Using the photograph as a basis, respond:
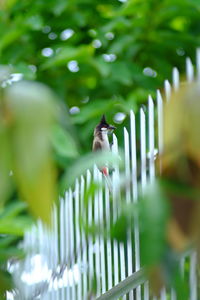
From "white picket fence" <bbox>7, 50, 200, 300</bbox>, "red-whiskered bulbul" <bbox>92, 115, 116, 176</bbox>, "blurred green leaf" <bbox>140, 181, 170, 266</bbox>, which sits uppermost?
"blurred green leaf" <bbox>140, 181, 170, 266</bbox>

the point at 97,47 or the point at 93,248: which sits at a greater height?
the point at 97,47

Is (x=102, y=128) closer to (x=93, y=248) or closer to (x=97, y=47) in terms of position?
(x=93, y=248)

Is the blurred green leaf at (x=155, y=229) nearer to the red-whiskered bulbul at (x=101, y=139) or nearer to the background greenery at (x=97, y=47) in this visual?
the red-whiskered bulbul at (x=101, y=139)

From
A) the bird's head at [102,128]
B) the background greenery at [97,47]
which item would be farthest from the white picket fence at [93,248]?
the background greenery at [97,47]

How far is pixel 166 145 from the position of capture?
1.92 feet

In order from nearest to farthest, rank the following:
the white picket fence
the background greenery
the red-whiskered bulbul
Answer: the red-whiskered bulbul
the white picket fence
the background greenery

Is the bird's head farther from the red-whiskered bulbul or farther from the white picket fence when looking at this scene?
the white picket fence

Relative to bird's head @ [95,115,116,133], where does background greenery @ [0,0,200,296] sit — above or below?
below

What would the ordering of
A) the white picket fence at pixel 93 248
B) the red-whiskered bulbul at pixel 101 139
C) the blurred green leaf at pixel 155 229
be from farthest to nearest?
the white picket fence at pixel 93 248
the red-whiskered bulbul at pixel 101 139
the blurred green leaf at pixel 155 229

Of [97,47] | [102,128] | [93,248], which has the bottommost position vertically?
[93,248]

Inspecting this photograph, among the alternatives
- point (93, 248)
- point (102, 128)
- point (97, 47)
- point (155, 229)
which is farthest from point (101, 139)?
point (97, 47)

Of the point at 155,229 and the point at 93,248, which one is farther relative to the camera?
the point at 93,248

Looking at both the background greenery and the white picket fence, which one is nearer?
the white picket fence

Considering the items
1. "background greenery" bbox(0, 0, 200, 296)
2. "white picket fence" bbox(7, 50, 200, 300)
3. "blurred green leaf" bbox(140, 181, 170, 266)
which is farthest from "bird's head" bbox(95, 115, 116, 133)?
"background greenery" bbox(0, 0, 200, 296)
